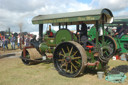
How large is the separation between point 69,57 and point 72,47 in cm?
36

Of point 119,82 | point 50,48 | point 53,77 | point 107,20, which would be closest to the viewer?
point 119,82

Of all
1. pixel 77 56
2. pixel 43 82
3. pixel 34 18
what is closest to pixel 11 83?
pixel 43 82

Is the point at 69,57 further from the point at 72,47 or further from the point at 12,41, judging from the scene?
the point at 12,41

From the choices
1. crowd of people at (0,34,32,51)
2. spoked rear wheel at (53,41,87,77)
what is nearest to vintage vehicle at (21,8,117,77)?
spoked rear wheel at (53,41,87,77)

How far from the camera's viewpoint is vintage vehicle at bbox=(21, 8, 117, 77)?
464 centimetres

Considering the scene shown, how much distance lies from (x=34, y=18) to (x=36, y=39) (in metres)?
1.08

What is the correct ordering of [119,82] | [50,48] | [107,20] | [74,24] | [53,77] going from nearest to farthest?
[119,82]
[53,77]
[107,20]
[50,48]
[74,24]

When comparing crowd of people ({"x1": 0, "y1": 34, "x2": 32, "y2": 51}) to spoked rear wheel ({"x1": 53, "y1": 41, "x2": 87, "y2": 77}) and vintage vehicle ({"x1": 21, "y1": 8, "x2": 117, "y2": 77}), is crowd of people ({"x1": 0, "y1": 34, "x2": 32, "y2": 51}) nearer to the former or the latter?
vintage vehicle ({"x1": 21, "y1": 8, "x2": 117, "y2": 77})

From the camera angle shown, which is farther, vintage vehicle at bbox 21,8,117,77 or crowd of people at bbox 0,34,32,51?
crowd of people at bbox 0,34,32,51

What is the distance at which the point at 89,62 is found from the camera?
4785mm

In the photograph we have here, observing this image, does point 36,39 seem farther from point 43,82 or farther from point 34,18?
point 43,82

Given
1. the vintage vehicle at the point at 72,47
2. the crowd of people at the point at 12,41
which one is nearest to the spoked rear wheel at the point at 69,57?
the vintage vehicle at the point at 72,47

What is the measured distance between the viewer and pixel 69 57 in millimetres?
4816

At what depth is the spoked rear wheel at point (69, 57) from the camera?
4.63 metres
